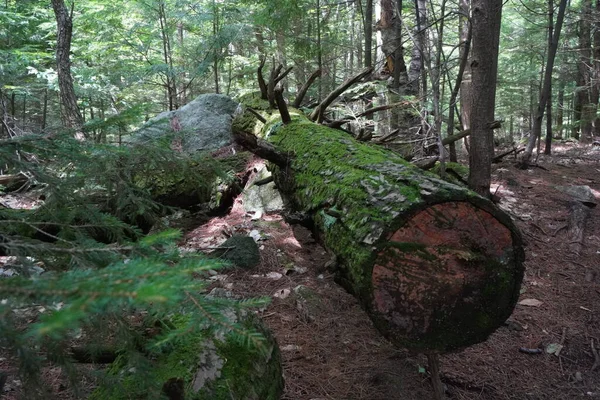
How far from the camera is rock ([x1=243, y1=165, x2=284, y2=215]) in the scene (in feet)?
19.5

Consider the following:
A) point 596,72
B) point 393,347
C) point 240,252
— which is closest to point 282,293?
point 240,252

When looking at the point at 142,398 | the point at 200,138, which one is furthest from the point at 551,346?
the point at 200,138

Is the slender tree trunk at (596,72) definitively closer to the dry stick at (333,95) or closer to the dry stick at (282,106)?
the dry stick at (333,95)

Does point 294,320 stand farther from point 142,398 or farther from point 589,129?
point 589,129

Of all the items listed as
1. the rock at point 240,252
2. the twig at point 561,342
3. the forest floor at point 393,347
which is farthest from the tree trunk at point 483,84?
the rock at point 240,252

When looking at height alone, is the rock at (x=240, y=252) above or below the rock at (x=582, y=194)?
below

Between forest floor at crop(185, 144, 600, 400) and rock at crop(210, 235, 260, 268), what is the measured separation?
0.13 metres

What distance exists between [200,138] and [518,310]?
704 cm

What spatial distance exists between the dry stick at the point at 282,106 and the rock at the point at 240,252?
1866mm

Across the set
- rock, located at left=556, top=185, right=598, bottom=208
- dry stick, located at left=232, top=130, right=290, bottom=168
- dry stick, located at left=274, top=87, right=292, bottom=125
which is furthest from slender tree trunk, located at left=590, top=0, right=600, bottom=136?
dry stick, located at left=232, top=130, right=290, bottom=168

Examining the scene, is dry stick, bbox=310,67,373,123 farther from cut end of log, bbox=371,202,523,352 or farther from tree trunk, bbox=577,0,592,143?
tree trunk, bbox=577,0,592,143

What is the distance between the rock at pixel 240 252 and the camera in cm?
435

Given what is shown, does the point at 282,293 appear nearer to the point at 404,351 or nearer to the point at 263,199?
the point at 404,351

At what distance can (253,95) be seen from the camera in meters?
7.46
